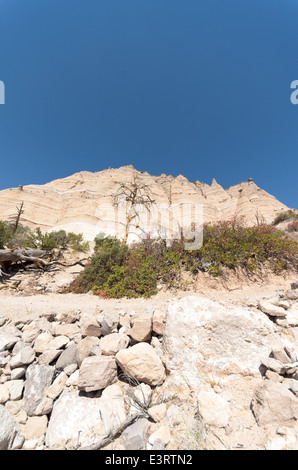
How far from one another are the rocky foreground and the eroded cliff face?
61.7 feet

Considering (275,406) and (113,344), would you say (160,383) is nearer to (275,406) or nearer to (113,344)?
(113,344)

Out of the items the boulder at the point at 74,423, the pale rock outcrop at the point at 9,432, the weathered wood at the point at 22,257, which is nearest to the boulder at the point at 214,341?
the boulder at the point at 74,423

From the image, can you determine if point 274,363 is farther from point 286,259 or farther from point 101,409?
point 286,259

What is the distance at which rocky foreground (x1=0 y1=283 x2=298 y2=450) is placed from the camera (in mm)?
1820

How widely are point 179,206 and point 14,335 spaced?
39.0m

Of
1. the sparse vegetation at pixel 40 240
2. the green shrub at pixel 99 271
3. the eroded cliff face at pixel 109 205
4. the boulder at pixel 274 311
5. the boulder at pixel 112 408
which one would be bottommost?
the boulder at pixel 112 408

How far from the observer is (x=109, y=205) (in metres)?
32.5

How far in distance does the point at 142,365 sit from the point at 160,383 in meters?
0.39

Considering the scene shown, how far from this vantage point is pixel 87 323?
11.4ft

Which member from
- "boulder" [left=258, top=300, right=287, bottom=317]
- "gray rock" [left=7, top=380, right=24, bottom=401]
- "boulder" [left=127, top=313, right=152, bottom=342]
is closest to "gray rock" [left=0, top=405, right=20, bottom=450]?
"gray rock" [left=7, top=380, right=24, bottom=401]

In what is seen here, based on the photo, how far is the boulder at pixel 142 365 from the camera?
2.48 meters

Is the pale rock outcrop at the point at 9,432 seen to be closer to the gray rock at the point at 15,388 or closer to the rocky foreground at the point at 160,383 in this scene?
the rocky foreground at the point at 160,383

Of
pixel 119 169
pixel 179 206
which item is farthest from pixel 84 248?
pixel 119 169

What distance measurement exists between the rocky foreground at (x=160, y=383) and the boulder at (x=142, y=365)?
0.5 inches
